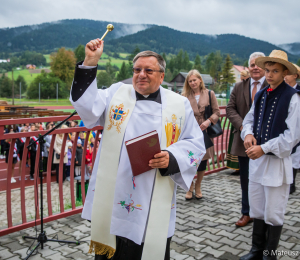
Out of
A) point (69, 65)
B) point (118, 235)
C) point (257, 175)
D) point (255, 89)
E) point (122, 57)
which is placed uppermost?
point (122, 57)

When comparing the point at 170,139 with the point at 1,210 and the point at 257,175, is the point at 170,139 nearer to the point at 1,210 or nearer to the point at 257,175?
the point at 257,175

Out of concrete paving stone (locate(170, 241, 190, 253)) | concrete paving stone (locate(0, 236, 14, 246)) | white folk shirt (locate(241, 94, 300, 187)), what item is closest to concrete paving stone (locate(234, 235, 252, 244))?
concrete paving stone (locate(170, 241, 190, 253))

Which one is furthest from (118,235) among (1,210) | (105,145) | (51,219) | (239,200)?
(1,210)

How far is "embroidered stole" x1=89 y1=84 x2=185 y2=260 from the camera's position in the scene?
7.04 ft

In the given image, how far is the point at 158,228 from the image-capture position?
216cm

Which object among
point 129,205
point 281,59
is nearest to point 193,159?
point 129,205

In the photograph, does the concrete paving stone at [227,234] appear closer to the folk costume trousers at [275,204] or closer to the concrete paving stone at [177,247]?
the concrete paving stone at [177,247]

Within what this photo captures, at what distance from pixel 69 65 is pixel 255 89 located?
345 ft

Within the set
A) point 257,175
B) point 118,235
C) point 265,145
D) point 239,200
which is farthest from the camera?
point 239,200

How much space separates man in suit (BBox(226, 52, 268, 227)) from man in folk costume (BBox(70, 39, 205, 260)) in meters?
2.02

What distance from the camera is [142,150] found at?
193cm

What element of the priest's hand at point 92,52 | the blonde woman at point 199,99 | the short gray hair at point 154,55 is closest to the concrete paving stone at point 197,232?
the blonde woman at point 199,99

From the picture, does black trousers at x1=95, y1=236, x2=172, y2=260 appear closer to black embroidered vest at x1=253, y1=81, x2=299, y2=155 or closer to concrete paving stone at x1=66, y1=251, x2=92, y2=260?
concrete paving stone at x1=66, y1=251, x2=92, y2=260

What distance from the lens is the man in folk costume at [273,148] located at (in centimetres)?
280
